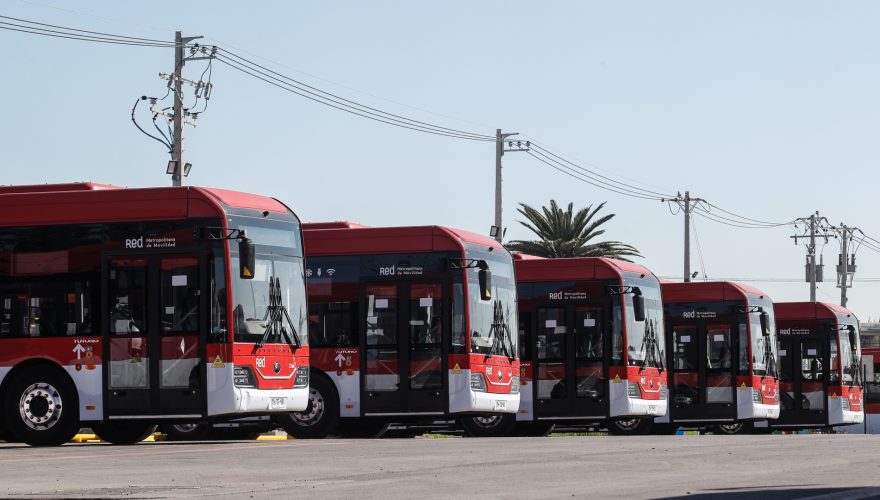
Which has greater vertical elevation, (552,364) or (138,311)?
(138,311)

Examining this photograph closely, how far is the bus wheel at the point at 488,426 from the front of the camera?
30.4 metres

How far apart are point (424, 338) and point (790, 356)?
17545 millimetres

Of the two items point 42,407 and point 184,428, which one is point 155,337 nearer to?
point 42,407

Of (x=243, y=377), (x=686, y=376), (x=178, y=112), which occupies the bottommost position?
(x=686, y=376)

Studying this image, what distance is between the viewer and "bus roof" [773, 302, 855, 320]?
42281mm

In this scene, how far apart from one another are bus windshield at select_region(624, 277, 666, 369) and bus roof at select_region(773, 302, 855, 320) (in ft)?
29.5

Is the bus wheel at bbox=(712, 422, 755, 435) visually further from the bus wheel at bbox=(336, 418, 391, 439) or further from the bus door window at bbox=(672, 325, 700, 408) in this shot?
the bus wheel at bbox=(336, 418, 391, 439)

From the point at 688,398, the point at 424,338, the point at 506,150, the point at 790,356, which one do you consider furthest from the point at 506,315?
the point at 506,150

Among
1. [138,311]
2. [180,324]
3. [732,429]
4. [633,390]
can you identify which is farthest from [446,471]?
[732,429]

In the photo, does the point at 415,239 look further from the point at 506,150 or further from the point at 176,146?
the point at 506,150

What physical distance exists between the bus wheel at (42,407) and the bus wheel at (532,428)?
1167 cm

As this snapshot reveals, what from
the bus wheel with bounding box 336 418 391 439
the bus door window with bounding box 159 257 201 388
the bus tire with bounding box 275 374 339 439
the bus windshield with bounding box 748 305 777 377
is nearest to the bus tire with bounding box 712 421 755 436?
the bus windshield with bounding box 748 305 777 377

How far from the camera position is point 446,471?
15.9 m

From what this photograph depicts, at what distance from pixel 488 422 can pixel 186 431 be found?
579 cm
